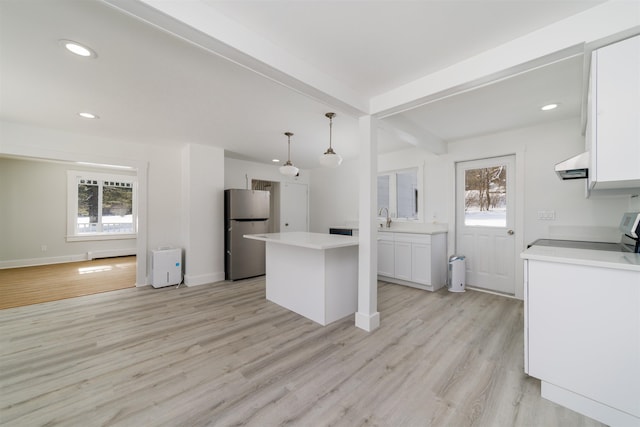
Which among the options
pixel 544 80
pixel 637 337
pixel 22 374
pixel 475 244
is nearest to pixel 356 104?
pixel 544 80

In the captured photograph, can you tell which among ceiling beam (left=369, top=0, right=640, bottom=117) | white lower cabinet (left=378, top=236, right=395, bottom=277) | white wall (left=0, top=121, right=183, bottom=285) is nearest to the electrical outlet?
white lower cabinet (left=378, top=236, right=395, bottom=277)

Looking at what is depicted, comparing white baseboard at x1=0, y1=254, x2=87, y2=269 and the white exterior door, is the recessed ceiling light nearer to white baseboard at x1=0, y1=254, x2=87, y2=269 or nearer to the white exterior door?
the white exterior door

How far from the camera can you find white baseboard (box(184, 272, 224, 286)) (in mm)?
4289

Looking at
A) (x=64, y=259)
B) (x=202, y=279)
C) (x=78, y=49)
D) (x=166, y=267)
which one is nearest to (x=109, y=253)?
(x=64, y=259)

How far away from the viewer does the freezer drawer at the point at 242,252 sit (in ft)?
15.0

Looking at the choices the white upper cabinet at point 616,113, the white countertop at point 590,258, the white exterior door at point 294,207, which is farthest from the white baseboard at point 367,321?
the white exterior door at point 294,207

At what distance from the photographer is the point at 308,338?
247 cm

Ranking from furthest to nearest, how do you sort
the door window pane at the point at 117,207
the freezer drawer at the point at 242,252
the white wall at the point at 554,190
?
the door window pane at the point at 117,207
the freezer drawer at the point at 242,252
the white wall at the point at 554,190

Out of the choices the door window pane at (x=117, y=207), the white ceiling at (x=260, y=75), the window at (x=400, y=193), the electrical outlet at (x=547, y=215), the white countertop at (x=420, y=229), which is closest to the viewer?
the white ceiling at (x=260, y=75)

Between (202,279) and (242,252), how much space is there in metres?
0.79

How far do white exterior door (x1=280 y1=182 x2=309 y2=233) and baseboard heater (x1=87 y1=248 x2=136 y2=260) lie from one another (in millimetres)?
4397

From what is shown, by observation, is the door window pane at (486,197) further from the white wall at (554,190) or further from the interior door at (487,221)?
the white wall at (554,190)

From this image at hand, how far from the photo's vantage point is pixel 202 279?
4.41m

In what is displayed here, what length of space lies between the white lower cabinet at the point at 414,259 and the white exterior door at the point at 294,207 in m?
2.55
